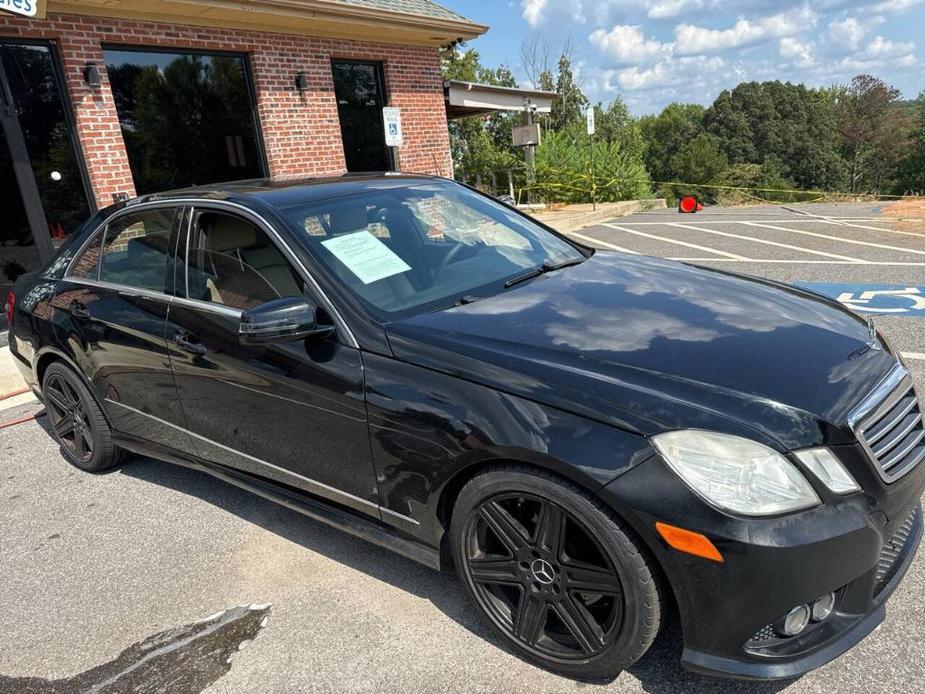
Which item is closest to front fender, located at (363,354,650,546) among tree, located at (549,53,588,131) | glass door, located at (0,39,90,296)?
glass door, located at (0,39,90,296)

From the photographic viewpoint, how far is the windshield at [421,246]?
8.85 feet

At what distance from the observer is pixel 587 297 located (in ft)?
8.91

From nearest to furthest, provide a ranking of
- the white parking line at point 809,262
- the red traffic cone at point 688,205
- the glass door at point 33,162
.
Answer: the glass door at point 33,162
the white parking line at point 809,262
the red traffic cone at point 688,205

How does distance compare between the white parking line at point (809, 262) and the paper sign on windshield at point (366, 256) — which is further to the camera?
the white parking line at point (809, 262)

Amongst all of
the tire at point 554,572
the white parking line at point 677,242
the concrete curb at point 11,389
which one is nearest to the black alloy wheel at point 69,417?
the concrete curb at point 11,389

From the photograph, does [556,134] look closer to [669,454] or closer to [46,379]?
[46,379]

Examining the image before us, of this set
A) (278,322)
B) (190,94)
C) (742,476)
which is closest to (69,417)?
(278,322)

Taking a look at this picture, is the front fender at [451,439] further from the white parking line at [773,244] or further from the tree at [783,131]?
the tree at [783,131]

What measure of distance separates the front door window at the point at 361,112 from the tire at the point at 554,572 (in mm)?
9473

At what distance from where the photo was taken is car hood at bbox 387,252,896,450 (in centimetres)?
192

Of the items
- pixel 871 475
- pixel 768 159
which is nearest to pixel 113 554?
pixel 871 475

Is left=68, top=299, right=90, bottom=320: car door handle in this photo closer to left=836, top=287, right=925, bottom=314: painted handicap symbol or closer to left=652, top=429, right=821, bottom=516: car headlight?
left=652, top=429, right=821, bottom=516: car headlight

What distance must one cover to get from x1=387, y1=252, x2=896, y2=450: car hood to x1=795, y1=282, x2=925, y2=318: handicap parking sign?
3.94 m

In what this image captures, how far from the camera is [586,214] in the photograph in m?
16.0
